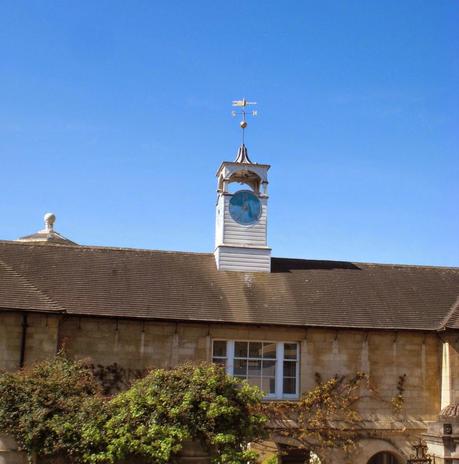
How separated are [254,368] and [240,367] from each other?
0.41 meters

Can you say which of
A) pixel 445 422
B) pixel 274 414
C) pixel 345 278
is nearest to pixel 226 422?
pixel 445 422

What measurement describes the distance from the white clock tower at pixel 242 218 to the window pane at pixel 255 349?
3250 mm

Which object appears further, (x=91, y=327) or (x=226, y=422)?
(x=91, y=327)

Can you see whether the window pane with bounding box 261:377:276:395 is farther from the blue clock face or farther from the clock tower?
the blue clock face

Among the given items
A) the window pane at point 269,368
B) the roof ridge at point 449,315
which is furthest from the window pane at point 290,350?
the roof ridge at point 449,315

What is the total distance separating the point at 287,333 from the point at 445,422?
8.26 metres

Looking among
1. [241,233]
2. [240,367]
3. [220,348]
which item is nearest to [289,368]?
[240,367]

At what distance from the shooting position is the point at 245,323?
2075 centimetres

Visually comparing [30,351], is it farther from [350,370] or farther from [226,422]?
[350,370]

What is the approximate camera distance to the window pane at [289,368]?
21016 mm

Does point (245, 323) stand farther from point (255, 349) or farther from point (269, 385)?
point (269, 385)

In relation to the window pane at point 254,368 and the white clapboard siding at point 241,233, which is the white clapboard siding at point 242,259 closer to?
the white clapboard siding at point 241,233

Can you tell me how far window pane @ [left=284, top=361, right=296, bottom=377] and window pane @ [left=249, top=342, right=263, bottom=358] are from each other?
82 centimetres

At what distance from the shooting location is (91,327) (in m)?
20.3
